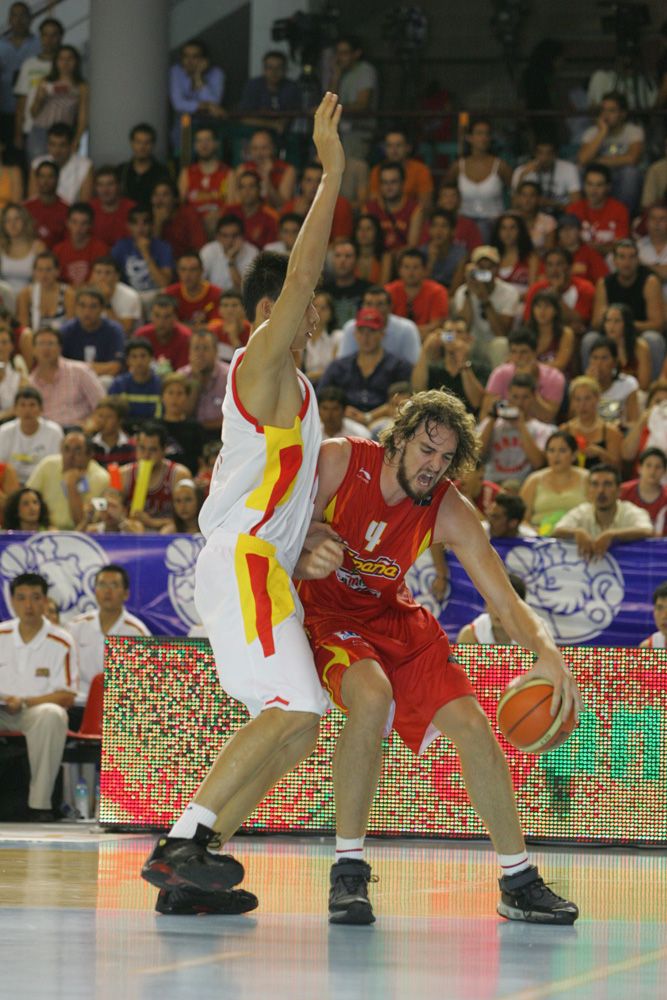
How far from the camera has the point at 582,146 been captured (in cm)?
1666

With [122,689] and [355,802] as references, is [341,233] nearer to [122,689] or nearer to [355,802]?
[122,689]

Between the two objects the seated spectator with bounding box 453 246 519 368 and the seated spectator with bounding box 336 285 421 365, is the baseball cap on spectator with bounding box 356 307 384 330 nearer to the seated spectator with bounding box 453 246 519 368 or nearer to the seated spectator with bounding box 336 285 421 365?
the seated spectator with bounding box 336 285 421 365

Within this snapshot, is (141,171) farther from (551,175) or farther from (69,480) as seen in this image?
(69,480)

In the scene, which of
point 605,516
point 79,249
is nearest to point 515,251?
point 79,249

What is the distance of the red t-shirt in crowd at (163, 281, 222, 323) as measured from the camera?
51.1 ft

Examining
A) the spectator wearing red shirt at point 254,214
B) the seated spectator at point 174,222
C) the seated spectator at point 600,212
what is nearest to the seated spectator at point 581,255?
the seated spectator at point 600,212

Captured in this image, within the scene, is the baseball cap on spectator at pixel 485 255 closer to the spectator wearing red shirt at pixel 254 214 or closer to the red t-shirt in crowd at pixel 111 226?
the spectator wearing red shirt at pixel 254 214

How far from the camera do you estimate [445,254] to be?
15.6 metres

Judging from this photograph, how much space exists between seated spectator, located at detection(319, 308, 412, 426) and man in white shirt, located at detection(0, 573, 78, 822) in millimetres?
3555

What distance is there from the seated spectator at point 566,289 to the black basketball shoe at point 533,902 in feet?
29.2

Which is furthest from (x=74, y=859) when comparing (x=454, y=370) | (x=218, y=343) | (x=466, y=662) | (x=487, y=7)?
(x=487, y=7)

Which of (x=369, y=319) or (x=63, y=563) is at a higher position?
(x=369, y=319)

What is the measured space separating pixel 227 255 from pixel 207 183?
4.24ft

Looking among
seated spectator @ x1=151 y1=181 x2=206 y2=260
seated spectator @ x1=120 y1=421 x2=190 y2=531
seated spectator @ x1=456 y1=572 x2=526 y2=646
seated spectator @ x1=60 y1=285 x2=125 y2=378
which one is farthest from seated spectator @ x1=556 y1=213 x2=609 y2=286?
seated spectator @ x1=456 y1=572 x2=526 y2=646
